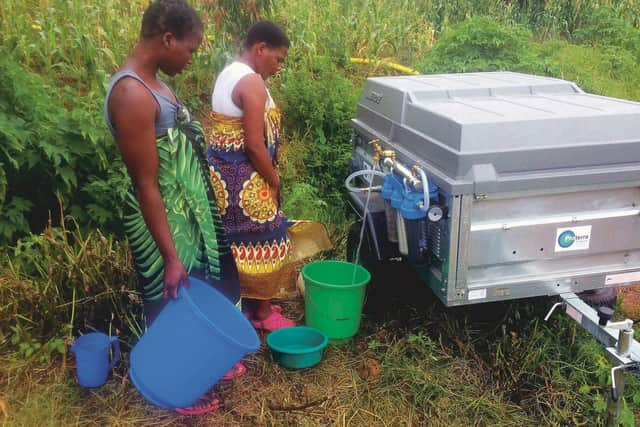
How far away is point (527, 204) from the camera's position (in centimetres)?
250

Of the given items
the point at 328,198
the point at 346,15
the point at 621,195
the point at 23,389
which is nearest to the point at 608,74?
the point at 346,15

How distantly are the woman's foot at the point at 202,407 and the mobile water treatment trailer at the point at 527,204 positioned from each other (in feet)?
3.71

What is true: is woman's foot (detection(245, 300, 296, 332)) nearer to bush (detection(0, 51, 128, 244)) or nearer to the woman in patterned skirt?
the woman in patterned skirt

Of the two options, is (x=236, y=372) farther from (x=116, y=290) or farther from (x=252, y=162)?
(x=252, y=162)

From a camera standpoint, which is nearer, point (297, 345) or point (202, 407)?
point (202, 407)

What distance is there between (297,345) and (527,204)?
144 cm

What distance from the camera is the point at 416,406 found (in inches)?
109

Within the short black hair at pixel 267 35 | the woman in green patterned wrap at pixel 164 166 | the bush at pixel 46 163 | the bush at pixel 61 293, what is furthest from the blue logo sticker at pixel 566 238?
the bush at pixel 46 163

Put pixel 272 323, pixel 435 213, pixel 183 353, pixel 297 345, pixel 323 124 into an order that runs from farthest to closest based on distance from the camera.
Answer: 1. pixel 323 124
2. pixel 272 323
3. pixel 297 345
4. pixel 435 213
5. pixel 183 353

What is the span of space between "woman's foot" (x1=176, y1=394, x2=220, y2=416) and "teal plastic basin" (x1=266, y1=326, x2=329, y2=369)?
41 centimetres

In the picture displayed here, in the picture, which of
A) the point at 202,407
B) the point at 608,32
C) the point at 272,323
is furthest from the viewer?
the point at 608,32

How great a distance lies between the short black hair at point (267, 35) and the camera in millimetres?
2834

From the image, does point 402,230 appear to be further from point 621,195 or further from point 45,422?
point 45,422

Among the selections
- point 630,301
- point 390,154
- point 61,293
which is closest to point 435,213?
point 390,154
